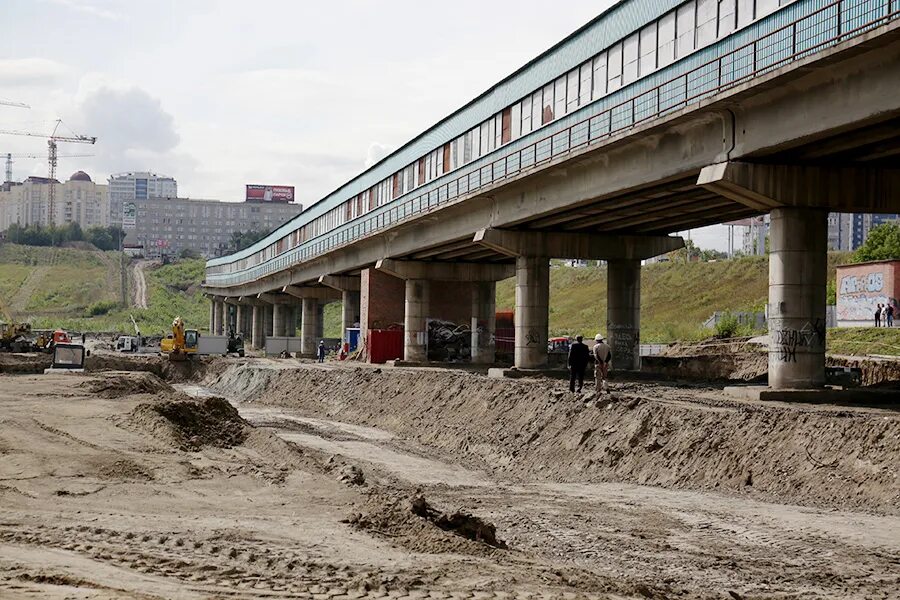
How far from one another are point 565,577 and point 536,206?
27038mm

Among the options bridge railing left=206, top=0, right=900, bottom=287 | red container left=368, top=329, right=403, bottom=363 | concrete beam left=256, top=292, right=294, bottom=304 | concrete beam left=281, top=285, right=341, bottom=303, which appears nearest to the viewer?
bridge railing left=206, top=0, right=900, bottom=287

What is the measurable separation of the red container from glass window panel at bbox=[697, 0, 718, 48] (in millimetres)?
33616

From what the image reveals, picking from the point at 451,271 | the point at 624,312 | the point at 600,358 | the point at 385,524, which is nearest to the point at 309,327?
the point at 451,271

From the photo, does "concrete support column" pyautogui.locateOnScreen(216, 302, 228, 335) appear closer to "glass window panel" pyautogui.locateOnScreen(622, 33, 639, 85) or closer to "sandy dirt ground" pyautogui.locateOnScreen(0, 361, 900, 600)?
"glass window panel" pyautogui.locateOnScreen(622, 33, 639, 85)

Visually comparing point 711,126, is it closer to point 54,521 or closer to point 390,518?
point 390,518

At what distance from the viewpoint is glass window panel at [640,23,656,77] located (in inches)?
1220

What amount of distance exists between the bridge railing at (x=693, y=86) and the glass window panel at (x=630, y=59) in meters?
0.76

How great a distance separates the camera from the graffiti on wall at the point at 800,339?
24375 mm

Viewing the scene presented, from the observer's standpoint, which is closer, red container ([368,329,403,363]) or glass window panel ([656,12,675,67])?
glass window panel ([656,12,675,67])

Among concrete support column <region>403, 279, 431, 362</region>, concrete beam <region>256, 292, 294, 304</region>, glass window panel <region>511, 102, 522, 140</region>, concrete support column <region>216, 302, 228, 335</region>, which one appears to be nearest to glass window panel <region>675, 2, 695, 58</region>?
glass window panel <region>511, 102, 522, 140</region>

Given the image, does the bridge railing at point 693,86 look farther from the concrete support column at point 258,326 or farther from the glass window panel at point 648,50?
the concrete support column at point 258,326

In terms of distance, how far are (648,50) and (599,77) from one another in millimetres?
3539

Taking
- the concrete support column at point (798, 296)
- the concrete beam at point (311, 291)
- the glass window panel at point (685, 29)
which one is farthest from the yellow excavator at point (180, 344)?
the concrete support column at point (798, 296)

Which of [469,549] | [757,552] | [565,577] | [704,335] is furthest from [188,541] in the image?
[704,335]
